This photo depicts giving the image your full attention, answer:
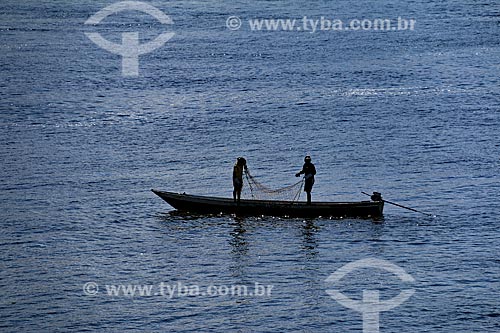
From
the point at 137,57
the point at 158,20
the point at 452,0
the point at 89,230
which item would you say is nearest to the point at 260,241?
the point at 89,230

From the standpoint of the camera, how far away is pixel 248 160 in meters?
68.1

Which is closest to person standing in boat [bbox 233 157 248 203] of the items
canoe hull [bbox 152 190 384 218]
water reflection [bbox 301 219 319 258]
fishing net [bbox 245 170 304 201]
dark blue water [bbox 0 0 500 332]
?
canoe hull [bbox 152 190 384 218]

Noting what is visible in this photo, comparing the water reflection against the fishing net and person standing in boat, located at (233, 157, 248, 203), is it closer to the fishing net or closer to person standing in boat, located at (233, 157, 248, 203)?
the fishing net

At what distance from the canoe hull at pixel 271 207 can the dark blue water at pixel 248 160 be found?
0.59 m

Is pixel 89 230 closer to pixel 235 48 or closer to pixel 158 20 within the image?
pixel 235 48

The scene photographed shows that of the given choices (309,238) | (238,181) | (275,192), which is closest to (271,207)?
(238,181)

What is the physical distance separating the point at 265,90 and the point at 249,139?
1740 centimetres

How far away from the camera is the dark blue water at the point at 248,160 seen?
4372cm

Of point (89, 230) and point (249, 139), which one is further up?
point (249, 139)

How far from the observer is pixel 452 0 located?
136 meters

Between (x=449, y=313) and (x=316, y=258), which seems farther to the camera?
(x=316, y=258)

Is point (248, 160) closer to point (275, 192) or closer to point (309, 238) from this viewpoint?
point (275, 192)

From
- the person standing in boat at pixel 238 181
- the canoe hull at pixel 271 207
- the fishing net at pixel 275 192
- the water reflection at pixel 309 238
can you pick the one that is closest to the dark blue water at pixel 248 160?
the water reflection at pixel 309 238

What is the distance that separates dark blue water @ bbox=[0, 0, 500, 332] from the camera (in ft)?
143
